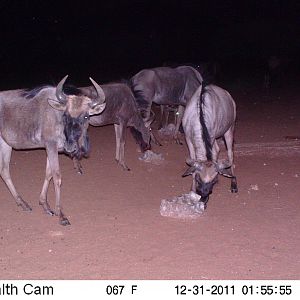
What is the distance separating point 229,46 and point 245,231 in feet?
147

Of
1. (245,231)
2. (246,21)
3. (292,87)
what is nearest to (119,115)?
(245,231)

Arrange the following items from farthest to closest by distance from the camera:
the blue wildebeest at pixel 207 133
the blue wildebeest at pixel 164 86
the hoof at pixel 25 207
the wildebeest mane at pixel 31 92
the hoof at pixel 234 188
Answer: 1. the blue wildebeest at pixel 164 86
2. the hoof at pixel 234 188
3. the hoof at pixel 25 207
4. the wildebeest mane at pixel 31 92
5. the blue wildebeest at pixel 207 133

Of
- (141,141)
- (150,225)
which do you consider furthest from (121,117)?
(150,225)

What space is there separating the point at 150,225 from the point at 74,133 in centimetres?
172

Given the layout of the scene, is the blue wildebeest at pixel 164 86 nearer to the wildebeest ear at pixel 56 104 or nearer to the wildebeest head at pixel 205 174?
the wildebeest head at pixel 205 174

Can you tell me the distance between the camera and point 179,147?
12.1m

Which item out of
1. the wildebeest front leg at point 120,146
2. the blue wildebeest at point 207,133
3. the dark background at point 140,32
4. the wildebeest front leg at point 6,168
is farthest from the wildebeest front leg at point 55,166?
the dark background at point 140,32

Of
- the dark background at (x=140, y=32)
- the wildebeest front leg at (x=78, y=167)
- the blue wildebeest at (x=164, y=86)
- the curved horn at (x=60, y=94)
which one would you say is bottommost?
the wildebeest front leg at (x=78, y=167)

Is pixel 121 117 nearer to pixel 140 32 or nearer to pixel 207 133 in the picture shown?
pixel 207 133

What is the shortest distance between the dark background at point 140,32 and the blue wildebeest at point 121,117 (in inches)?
1190

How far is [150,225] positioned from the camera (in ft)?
23.6

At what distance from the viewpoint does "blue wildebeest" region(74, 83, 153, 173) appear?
34.0 feet

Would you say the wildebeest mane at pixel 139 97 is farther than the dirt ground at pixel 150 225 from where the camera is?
Yes

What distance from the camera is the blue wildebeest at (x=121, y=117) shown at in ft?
34.0
